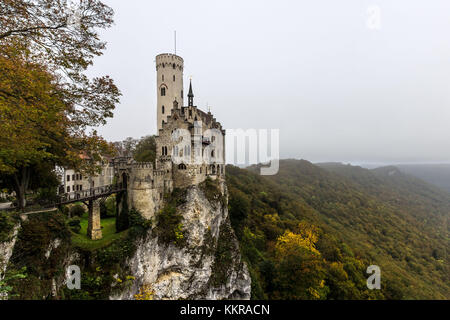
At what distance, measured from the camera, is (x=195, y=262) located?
81.1 ft

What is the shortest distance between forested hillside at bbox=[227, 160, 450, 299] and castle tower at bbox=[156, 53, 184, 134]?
A: 1994 cm

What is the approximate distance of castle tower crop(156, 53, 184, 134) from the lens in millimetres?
28906

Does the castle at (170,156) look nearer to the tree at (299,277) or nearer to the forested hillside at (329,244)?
the forested hillside at (329,244)

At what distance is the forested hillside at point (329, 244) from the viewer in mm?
33156

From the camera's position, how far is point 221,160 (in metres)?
33.5

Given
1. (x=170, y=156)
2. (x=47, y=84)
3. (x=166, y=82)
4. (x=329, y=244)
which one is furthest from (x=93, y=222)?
(x=329, y=244)

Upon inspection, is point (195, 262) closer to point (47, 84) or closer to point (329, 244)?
point (47, 84)

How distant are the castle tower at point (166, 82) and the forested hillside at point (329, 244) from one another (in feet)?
65.4

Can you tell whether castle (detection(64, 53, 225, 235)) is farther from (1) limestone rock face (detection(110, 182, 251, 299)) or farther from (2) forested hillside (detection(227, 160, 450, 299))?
(2) forested hillside (detection(227, 160, 450, 299))

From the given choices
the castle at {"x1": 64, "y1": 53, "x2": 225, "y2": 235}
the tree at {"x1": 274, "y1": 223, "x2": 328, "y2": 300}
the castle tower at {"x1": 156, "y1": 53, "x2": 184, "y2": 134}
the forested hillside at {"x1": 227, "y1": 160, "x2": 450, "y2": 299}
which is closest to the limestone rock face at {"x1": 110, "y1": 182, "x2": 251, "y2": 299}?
the castle at {"x1": 64, "y1": 53, "x2": 225, "y2": 235}

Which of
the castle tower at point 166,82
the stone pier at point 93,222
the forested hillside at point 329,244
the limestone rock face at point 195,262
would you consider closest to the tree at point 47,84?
the stone pier at point 93,222

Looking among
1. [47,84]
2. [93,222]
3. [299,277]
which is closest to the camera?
[47,84]

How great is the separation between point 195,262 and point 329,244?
35084 millimetres
